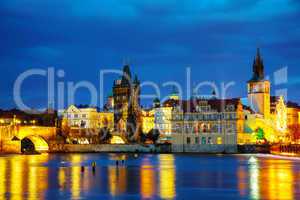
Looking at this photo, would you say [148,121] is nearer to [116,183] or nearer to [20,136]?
[20,136]

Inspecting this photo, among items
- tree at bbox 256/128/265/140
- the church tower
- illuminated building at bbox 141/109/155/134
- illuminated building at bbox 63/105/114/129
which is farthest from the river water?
illuminated building at bbox 141/109/155/134

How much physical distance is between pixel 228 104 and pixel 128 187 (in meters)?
59.7

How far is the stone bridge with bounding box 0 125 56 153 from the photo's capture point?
307 feet

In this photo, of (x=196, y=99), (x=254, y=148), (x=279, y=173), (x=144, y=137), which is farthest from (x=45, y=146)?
(x=279, y=173)

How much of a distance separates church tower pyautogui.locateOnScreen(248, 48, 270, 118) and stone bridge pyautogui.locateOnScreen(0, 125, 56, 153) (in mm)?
34373

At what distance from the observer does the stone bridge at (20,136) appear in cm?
9369

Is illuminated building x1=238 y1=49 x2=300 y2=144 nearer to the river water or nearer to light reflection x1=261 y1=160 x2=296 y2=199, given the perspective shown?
light reflection x1=261 y1=160 x2=296 y2=199

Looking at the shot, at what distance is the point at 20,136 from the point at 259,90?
41153 mm

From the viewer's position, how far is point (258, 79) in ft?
363

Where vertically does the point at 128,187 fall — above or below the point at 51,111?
below

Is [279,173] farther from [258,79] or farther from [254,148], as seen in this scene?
[258,79]

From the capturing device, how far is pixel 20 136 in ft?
318

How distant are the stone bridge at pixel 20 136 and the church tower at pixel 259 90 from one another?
34.4 m

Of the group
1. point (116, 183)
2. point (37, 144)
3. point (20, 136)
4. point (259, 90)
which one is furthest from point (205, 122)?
point (116, 183)
